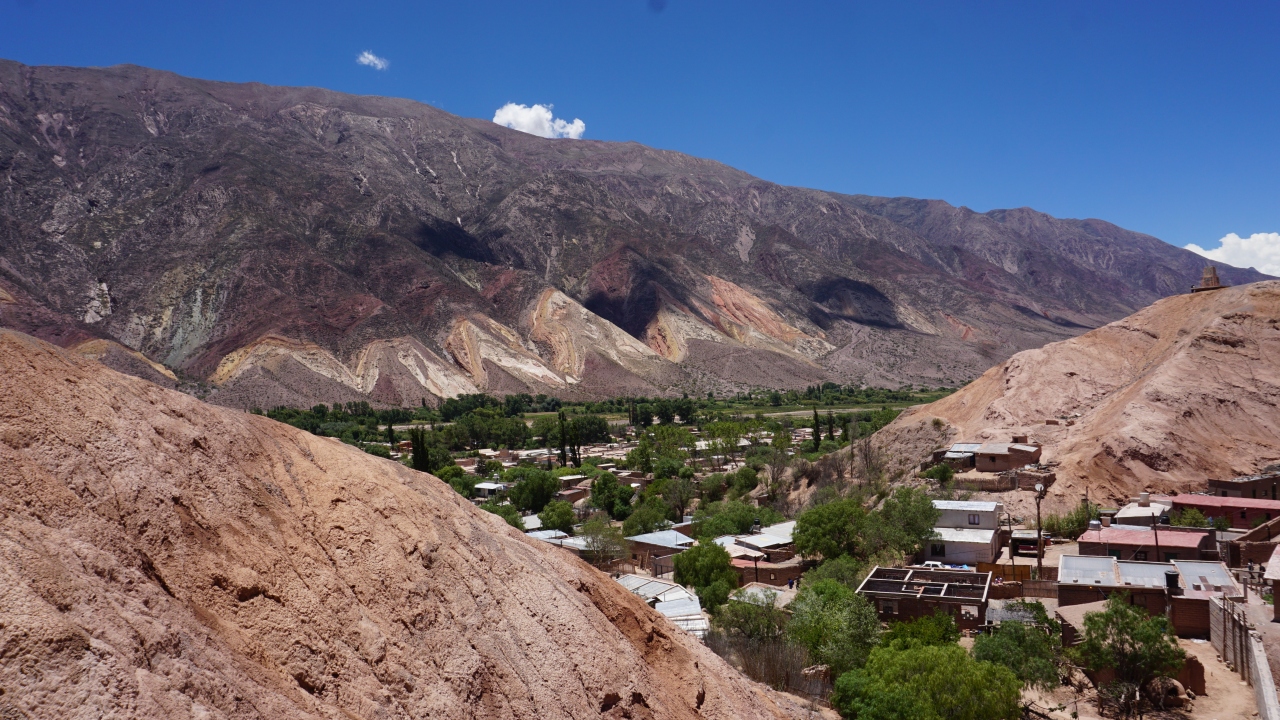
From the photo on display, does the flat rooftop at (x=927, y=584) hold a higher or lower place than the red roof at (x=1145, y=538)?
lower

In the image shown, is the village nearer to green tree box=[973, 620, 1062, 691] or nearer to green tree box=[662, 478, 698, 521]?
green tree box=[973, 620, 1062, 691]

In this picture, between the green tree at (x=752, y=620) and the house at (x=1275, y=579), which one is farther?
the green tree at (x=752, y=620)

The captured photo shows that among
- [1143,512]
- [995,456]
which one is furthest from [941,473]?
[1143,512]

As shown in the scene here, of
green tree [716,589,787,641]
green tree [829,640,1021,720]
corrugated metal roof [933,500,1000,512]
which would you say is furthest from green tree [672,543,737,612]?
green tree [829,640,1021,720]

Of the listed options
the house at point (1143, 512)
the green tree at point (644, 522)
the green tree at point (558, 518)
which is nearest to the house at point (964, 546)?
the house at point (1143, 512)

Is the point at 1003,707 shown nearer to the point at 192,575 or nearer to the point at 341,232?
the point at 192,575

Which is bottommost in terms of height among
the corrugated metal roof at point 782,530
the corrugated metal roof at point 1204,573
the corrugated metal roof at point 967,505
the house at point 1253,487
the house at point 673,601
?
the corrugated metal roof at point 782,530

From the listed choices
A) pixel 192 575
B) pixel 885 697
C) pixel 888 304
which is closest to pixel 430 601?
pixel 192 575

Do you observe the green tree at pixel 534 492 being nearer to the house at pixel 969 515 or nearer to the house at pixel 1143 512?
the house at pixel 969 515
